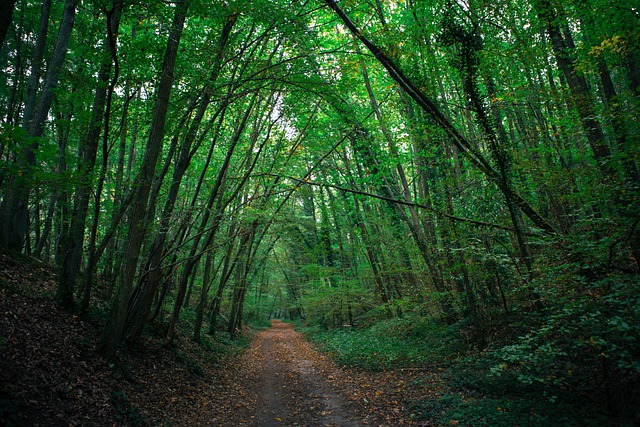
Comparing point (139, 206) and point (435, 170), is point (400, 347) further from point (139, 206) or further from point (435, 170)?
point (139, 206)

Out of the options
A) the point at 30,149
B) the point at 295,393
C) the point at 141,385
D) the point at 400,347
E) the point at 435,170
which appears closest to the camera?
the point at 30,149

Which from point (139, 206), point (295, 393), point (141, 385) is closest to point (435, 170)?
point (295, 393)

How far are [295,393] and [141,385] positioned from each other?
327 cm

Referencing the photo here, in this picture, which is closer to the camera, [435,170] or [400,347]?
[400,347]

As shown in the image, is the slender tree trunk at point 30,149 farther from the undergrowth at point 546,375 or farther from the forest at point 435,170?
the undergrowth at point 546,375

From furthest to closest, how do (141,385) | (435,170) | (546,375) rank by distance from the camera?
1. (435,170)
2. (141,385)
3. (546,375)

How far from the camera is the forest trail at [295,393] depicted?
19.3ft

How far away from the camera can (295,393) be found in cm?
764

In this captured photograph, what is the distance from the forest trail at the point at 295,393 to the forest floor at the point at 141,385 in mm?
25

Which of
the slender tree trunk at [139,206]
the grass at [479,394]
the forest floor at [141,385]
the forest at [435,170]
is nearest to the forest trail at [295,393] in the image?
the forest floor at [141,385]

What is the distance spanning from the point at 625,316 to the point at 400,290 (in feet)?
34.3

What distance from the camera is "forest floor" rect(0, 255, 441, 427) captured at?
3998mm

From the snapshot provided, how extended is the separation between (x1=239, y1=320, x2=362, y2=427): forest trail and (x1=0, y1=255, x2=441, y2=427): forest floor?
0.02 m

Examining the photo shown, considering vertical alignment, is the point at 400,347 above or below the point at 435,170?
below
